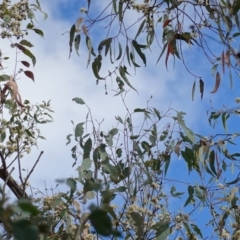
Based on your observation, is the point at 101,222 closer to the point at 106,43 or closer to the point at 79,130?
the point at 79,130

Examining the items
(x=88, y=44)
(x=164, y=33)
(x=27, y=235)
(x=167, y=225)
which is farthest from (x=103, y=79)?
(x=27, y=235)

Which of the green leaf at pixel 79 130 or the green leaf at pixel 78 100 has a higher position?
the green leaf at pixel 78 100

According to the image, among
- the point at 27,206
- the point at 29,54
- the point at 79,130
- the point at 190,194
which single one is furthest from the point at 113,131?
the point at 27,206

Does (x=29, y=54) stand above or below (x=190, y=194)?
above

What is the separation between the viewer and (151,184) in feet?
7.03

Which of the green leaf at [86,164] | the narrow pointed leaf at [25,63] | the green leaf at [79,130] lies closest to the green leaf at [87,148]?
the green leaf at [79,130]

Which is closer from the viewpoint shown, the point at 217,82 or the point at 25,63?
the point at 217,82

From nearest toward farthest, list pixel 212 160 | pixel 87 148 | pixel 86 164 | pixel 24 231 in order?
1. pixel 24 231
2. pixel 86 164
3. pixel 87 148
4. pixel 212 160

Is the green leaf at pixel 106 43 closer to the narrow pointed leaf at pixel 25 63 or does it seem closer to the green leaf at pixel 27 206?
the narrow pointed leaf at pixel 25 63

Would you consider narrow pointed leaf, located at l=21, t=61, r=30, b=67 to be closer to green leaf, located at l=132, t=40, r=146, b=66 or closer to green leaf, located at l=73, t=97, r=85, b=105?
green leaf, located at l=73, t=97, r=85, b=105

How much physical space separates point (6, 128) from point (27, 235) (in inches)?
73.3

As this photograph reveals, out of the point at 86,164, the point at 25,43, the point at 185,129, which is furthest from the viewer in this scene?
the point at 25,43

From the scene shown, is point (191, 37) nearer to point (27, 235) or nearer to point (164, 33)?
point (164, 33)

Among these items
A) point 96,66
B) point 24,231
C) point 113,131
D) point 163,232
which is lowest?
point 24,231
